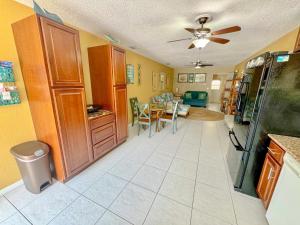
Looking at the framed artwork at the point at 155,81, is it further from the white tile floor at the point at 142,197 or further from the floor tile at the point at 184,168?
the floor tile at the point at 184,168

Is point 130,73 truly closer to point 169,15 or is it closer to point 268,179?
point 169,15

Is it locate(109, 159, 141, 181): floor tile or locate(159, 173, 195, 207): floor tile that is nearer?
locate(159, 173, 195, 207): floor tile

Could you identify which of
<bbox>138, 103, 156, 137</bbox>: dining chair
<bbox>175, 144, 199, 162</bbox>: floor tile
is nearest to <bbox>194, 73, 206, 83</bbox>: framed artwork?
<bbox>138, 103, 156, 137</bbox>: dining chair

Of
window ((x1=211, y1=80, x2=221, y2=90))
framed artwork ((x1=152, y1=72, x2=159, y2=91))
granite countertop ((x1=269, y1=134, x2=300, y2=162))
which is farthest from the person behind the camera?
window ((x1=211, y1=80, x2=221, y2=90))

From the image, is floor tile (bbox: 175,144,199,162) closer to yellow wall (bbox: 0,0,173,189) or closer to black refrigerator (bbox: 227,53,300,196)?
black refrigerator (bbox: 227,53,300,196)

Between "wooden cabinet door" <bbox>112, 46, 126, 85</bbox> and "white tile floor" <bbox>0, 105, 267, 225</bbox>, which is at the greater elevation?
"wooden cabinet door" <bbox>112, 46, 126, 85</bbox>

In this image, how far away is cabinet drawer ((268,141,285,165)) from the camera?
1.20 metres

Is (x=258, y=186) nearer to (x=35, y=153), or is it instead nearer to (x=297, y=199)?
(x=297, y=199)

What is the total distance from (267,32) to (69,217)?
14.6 feet

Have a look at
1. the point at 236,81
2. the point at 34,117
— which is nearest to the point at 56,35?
the point at 34,117

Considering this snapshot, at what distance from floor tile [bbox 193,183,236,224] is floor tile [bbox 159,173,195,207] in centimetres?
8

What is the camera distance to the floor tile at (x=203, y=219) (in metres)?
1.30

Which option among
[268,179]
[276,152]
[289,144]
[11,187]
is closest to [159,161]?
[268,179]

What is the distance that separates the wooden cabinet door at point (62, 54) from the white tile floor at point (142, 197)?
1.46 metres
